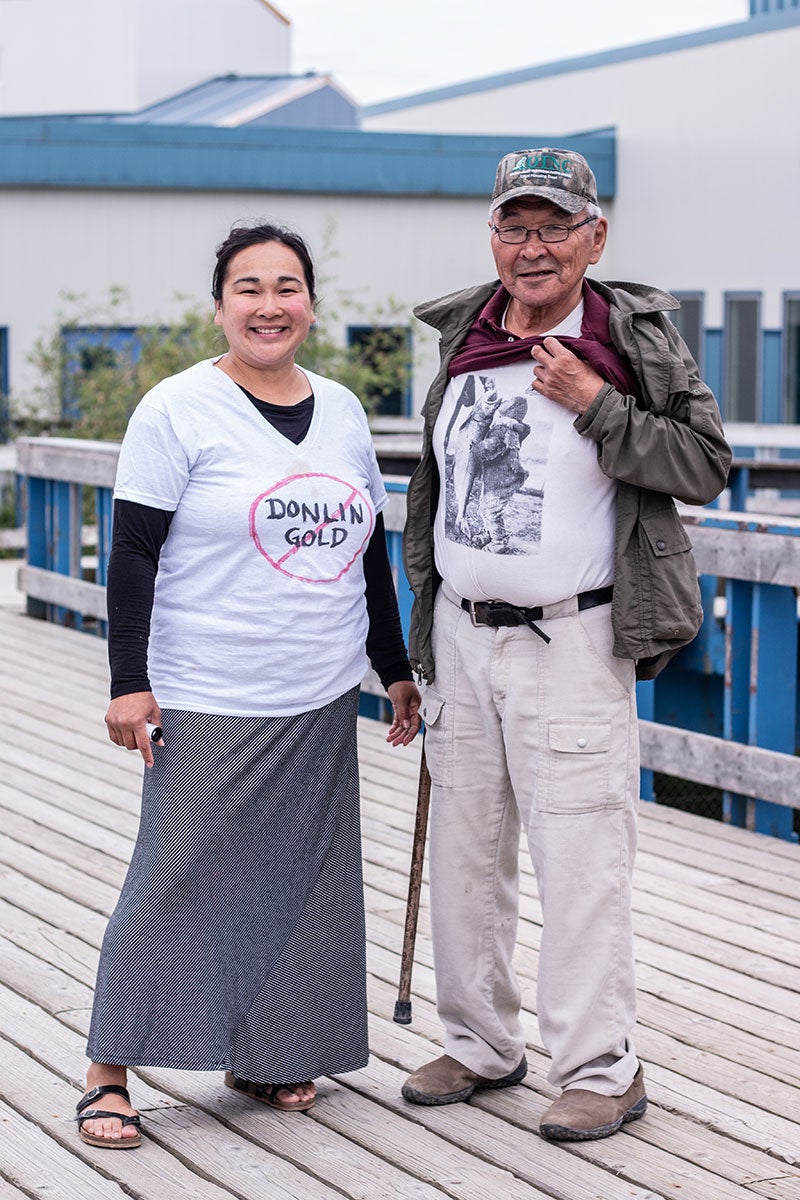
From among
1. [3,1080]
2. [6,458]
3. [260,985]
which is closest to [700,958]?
[260,985]

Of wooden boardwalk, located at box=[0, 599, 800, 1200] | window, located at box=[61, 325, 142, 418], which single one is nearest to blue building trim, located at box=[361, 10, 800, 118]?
window, located at box=[61, 325, 142, 418]

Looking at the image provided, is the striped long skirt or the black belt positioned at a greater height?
the black belt

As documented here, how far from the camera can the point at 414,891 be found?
138 inches

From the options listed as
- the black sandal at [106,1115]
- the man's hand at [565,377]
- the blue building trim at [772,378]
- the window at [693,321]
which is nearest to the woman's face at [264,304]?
the man's hand at [565,377]

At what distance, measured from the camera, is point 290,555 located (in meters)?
3.20

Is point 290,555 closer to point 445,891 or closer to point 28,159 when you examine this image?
point 445,891

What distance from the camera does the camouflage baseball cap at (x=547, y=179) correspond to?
3.08 m

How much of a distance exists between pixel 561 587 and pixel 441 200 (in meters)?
15.6

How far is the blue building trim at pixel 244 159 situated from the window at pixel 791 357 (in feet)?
9.01

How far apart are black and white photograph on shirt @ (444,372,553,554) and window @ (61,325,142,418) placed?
426 inches

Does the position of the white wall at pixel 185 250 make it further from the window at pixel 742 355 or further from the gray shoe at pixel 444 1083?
the gray shoe at pixel 444 1083

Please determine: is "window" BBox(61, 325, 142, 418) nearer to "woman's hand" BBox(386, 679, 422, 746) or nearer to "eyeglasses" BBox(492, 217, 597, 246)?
"woman's hand" BBox(386, 679, 422, 746)

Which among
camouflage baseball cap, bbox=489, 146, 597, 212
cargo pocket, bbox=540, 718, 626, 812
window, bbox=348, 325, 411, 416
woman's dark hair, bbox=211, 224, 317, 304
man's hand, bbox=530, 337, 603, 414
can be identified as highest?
window, bbox=348, 325, 411, 416

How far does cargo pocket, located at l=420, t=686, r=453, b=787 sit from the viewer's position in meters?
3.36
